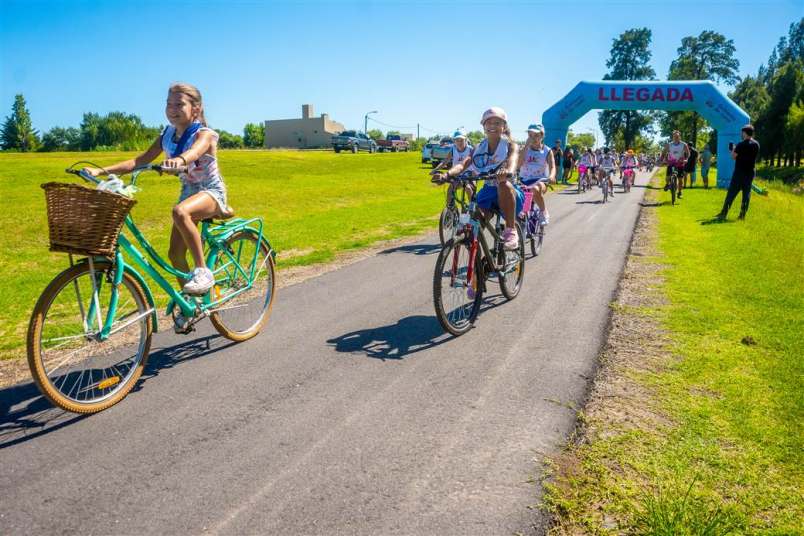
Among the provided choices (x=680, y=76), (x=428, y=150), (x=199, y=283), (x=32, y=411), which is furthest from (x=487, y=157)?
(x=680, y=76)

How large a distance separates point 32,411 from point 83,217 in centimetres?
134

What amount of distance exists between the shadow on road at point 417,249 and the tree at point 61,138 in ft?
400

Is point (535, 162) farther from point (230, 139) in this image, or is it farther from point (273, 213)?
point (230, 139)

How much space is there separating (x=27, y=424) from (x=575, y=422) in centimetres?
339

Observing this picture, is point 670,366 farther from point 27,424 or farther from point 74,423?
point 27,424

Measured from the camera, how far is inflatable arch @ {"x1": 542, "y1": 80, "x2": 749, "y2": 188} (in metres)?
24.6

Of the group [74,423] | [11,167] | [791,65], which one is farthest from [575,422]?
[791,65]

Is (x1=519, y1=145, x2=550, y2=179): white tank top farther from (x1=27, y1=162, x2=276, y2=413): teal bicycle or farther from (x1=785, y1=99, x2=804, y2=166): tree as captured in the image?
(x1=785, y1=99, x2=804, y2=166): tree

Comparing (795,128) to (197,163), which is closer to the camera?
(197,163)

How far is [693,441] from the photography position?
3.18 meters

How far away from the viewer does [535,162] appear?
384 inches

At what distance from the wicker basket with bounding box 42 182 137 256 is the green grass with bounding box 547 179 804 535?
303cm

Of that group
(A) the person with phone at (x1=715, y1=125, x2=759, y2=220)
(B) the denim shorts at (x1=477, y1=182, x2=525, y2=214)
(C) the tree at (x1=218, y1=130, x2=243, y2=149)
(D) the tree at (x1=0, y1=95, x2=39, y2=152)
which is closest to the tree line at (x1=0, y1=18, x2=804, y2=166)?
(D) the tree at (x1=0, y1=95, x2=39, y2=152)

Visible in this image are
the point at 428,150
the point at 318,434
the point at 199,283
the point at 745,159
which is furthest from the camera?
the point at 428,150
